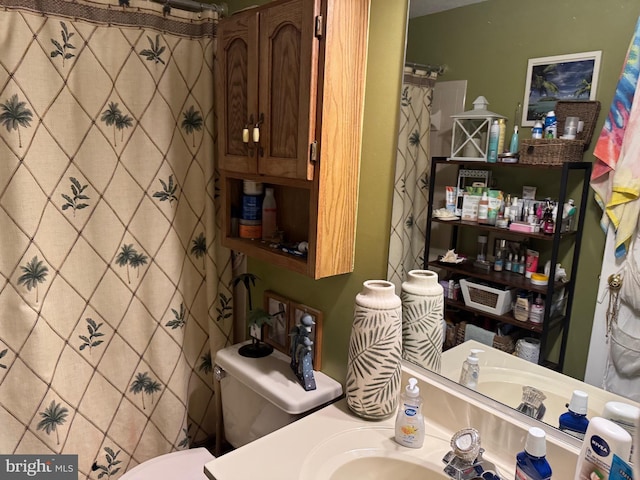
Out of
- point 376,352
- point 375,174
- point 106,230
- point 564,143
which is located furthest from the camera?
point 106,230

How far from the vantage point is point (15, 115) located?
4.43 feet

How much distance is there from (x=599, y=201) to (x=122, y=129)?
4.68 feet

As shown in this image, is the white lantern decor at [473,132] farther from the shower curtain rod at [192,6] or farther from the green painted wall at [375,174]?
the shower curtain rod at [192,6]

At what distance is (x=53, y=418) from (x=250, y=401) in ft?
2.22

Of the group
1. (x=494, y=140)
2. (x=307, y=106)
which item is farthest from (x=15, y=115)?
(x=494, y=140)

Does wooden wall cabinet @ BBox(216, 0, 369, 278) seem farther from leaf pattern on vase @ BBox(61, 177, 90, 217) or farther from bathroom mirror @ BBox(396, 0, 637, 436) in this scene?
leaf pattern on vase @ BBox(61, 177, 90, 217)

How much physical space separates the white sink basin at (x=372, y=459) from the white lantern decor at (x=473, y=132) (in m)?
0.70

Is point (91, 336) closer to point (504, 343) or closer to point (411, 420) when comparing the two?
point (411, 420)

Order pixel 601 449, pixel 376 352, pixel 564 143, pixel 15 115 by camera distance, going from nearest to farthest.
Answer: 1. pixel 601 449
2. pixel 564 143
3. pixel 376 352
4. pixel 15 115

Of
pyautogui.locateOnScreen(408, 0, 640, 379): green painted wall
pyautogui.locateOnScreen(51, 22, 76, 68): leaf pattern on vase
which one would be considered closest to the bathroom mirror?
pyautogui.locateOnScreen(408, 0, 640, 379): green painted wall

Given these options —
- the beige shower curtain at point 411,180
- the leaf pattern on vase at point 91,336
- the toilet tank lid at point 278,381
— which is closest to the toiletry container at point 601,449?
the beige shower curtain at point 411,180

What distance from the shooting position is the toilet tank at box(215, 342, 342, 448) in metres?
1.30

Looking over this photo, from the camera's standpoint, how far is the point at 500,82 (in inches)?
38.9

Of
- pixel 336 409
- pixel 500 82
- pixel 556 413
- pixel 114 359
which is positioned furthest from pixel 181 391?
pixel 500 82
